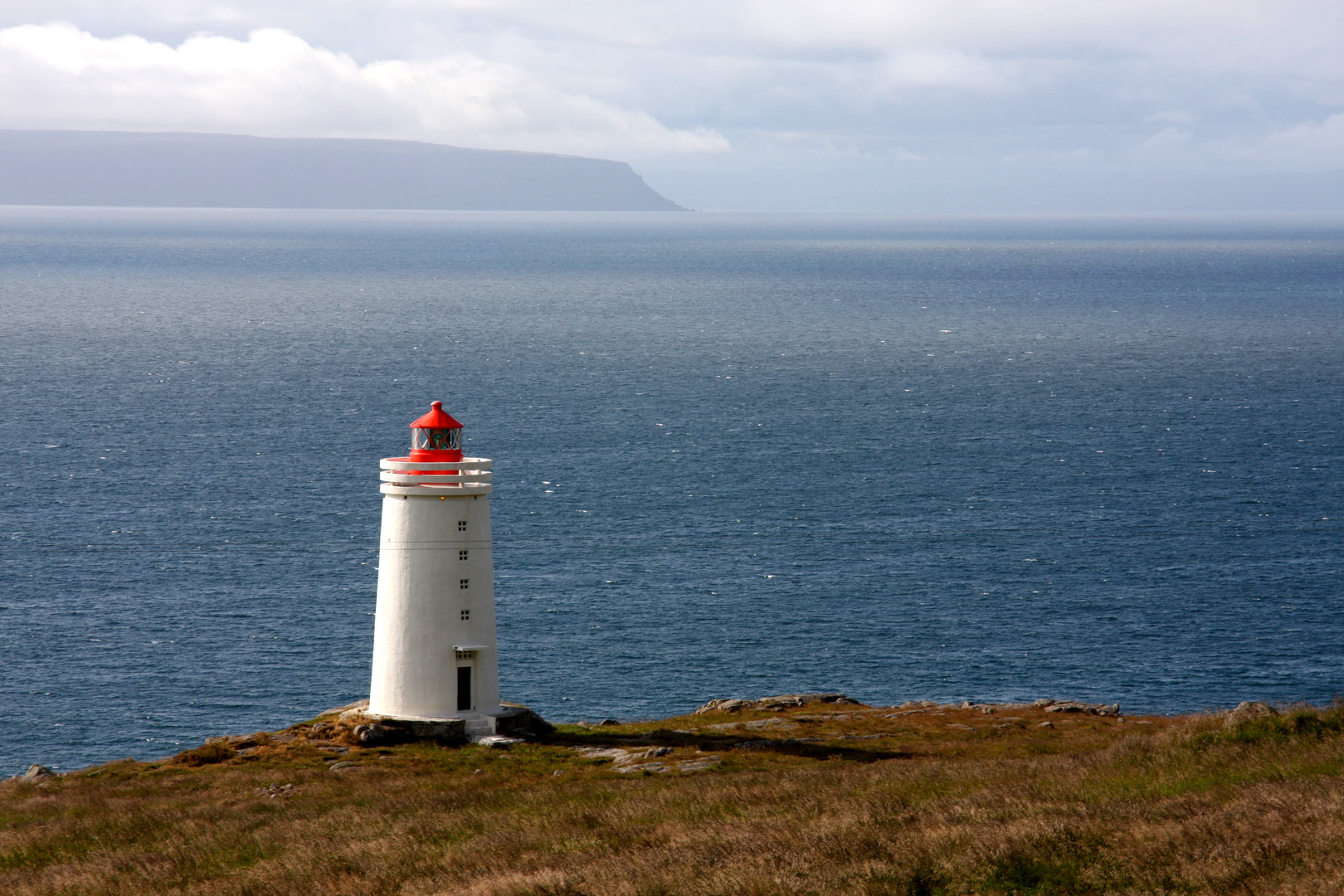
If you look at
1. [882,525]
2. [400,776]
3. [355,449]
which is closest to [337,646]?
[400,776]

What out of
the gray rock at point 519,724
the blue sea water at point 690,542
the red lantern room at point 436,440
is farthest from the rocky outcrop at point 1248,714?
the blue sea water at point 690,542

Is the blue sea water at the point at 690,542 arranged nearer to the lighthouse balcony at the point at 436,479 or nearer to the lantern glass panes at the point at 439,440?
the lighthouse balcony at the point at 436,479

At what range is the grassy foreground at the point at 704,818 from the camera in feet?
63.8

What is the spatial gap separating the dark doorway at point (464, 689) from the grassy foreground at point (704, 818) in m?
1.56

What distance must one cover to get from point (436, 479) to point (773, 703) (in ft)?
57.1

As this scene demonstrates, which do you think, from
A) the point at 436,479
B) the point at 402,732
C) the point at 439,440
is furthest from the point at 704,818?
the point at 439,440

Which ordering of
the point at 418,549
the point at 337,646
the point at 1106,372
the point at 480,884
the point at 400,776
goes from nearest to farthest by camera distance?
the point at 480,884 < the point at 400,776 < the point at 418,549 < the point at 337,646 < the point at 1106,372

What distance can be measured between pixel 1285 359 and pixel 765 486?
10066cm

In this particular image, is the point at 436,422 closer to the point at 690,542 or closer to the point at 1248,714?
the point at 1248,714

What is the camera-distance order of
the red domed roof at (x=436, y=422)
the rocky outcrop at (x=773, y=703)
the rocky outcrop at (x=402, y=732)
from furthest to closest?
the rocky outcrop at (x=773, y=703) < the red domed roof at (x=436, y=422) < the rocky outcrop at (x=402, y=732)

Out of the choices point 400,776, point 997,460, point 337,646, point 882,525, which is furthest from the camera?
point 997,460

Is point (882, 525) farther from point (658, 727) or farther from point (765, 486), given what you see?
point (658, 727)

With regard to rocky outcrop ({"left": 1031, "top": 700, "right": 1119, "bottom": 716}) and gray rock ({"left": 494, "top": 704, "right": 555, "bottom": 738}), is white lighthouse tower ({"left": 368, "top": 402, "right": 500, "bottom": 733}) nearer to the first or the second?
gray rock ({"left": 494, "top": 704, "right": 555, "bottom": 738})

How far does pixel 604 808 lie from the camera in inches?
1058
